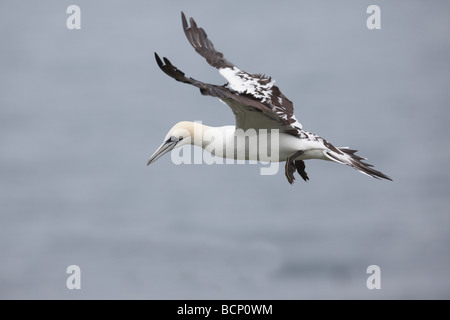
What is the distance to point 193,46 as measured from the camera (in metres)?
17.9

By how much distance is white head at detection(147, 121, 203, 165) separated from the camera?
51.6 feet

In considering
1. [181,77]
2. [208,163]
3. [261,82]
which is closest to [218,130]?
[208,163]

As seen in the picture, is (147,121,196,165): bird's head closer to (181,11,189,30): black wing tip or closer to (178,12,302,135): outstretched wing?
(178,12,302,135): outstretched wing

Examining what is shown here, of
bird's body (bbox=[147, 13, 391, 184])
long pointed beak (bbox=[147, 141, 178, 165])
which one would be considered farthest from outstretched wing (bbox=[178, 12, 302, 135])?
long pointed beak (bbox=[147, 141, 178, 165])

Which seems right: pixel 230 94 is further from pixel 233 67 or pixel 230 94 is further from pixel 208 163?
pixel 233 67

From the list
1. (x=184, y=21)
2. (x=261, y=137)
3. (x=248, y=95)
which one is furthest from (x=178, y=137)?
(x=184, y=21)

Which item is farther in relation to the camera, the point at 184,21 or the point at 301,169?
the point at 184,21

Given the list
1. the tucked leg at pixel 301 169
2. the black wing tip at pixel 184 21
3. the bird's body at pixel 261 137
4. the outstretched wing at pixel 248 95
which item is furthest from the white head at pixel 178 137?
the black wing tip at pixel 184 21

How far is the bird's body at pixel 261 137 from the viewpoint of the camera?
14.6 meters

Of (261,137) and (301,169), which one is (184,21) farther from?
(301,169)

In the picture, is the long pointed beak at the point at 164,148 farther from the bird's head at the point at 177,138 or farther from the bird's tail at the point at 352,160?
the bird's tail at the point at 352,160

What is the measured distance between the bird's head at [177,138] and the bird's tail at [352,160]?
2642 millimetres

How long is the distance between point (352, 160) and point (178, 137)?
3.36 meters

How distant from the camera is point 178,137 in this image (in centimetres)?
1577
